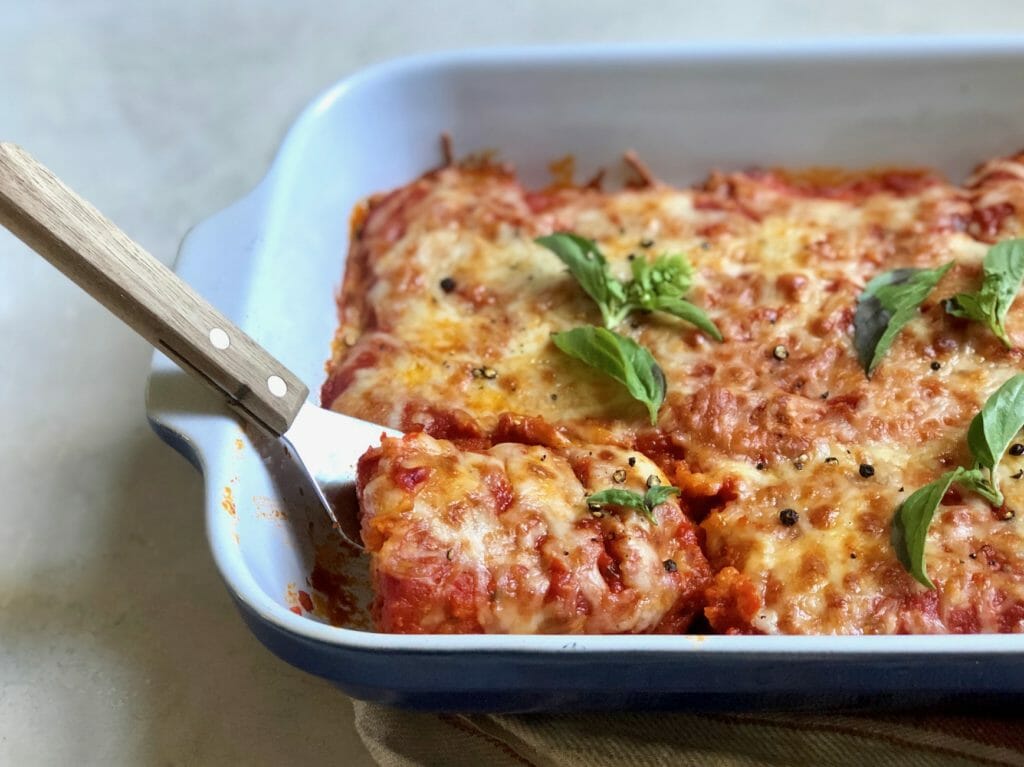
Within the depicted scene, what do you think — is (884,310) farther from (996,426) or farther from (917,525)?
(917,525)

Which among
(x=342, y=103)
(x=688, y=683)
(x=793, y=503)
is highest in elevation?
(x=342, y=103)

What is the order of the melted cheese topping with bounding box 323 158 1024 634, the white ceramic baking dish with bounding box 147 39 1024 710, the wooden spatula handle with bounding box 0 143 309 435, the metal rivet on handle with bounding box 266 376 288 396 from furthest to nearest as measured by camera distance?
the metal rivet on handle with bounding box 266 376 288 396, the melted cheese topping with bounding box 323 158 1024 634, the wooden spatula handle with bounding box 0 143 309 435, the white ceramic baking dish with bounding box 147 39 1024 710

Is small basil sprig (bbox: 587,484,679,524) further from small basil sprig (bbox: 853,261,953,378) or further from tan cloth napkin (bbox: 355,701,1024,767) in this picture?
small basil sprig (bbox: 853,261,953,378)

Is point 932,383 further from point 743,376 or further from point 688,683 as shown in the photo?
point 688,683

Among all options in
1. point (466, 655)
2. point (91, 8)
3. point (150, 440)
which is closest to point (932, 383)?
point (466, 655)

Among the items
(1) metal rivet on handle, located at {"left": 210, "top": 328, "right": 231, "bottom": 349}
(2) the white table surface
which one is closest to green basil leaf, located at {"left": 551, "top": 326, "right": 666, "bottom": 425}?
(1) metal rivet on handle, located at {"left": 210, "top": 328, "right": 231, "bottom": 349}

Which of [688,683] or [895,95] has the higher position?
[895,95]

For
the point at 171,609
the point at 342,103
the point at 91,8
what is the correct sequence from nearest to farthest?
the point at 171,609
the point at 342,103
the point at 91,8
